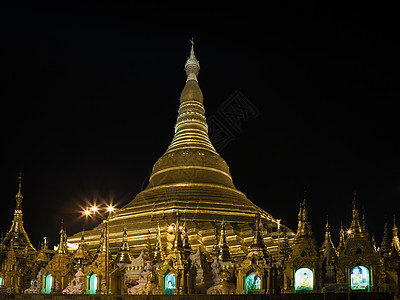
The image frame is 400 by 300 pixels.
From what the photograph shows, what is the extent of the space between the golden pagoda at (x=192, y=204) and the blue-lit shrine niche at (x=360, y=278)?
33.4 ft

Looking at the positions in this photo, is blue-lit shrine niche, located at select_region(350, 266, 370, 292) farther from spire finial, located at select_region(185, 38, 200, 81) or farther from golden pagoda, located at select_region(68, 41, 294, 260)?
spire finial, located at select_region(185, 38, 200, 81)

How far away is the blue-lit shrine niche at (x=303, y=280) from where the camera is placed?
69.5 ft

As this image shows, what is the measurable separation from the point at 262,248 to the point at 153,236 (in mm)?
12933

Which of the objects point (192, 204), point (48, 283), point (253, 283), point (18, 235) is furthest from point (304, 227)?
point (18, 235)

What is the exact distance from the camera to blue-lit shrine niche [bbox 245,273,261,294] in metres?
22.2

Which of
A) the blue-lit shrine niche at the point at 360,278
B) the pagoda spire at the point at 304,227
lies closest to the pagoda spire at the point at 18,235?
the pagoda spire at the point at 304,227

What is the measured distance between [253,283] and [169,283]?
441cm

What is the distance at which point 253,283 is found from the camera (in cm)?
2234

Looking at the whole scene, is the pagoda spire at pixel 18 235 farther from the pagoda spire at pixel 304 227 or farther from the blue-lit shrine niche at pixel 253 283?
the pagoda spire at pixel 304 227

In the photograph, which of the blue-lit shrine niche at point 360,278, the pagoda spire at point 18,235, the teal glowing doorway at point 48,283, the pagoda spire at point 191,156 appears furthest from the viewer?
the pagoda spire at point 191,156

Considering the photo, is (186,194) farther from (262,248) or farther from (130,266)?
(262,248)

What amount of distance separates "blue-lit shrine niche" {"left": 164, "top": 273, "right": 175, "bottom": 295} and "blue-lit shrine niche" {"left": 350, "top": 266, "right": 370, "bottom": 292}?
8730 millimetres

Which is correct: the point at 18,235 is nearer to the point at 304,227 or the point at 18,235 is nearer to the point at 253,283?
the point at 253,283

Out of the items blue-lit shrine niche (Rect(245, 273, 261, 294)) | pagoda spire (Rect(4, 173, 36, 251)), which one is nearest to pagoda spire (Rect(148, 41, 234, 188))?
pagoda spire (Rect(4, 173, 36, 251))
